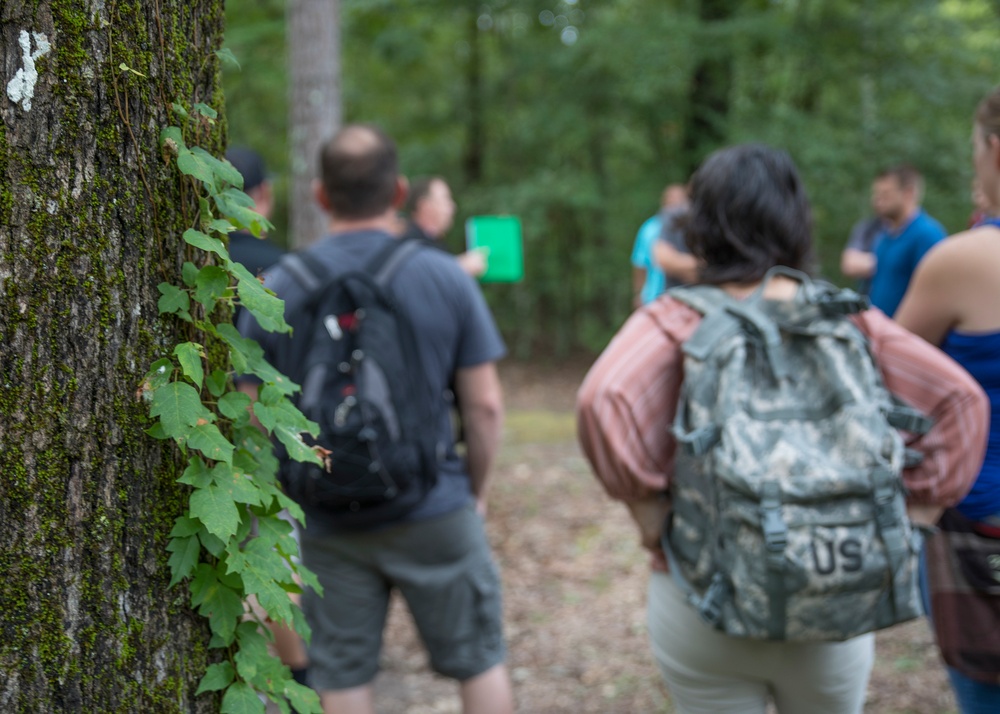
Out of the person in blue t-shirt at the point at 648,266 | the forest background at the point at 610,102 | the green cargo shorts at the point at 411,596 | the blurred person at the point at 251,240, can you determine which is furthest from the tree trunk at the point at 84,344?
the forest background at the point at 610,102

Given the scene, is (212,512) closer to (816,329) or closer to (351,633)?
(816,329)

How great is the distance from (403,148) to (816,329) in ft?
43.8

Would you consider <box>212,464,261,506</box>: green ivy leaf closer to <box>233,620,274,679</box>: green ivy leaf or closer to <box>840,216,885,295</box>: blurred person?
<box>233,620,274,679</box>: green ivy leaf

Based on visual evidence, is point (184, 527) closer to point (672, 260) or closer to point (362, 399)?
point (362, 399)

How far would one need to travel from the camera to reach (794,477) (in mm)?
1761

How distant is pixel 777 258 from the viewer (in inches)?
83.2

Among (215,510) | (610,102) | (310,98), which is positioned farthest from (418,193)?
(610,102)

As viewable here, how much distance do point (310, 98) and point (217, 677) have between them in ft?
18.8

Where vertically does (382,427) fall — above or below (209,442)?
below

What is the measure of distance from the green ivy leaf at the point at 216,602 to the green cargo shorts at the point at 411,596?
1.26m

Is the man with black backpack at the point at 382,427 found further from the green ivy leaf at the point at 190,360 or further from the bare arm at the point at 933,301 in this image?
the bare arm at the point at 933,301

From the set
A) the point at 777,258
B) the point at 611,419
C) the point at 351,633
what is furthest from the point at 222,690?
the point at 777,258

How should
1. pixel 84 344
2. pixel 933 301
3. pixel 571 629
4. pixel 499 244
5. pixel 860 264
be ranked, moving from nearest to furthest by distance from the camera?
pixel 84 344, pixel 933 301, pixel 571 629, pixel 499 244, pixel 860 264

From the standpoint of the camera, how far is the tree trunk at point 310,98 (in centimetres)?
639
